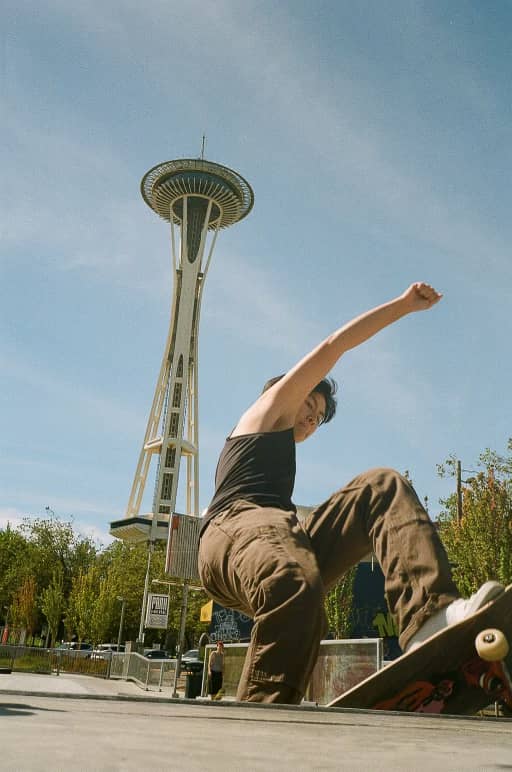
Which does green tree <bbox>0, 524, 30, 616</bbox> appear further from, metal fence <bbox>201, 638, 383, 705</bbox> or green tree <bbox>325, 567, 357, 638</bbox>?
metal fence <bbox>201, 638, 383, 705</bbox>

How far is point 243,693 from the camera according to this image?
2891 mm

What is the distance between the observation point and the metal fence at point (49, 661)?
2461 cm

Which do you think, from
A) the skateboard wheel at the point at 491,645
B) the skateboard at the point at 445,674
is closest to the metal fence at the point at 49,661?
the skateboard at the point at 445,674

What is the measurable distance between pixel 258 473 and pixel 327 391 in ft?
2.64

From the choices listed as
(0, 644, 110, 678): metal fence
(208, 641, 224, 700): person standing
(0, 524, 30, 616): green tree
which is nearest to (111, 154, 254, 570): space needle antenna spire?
(0, 524, 30, 616): green tree

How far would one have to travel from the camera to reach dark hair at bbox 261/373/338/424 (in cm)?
416

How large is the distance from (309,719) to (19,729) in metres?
0.83

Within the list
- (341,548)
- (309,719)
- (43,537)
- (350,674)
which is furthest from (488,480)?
(43,537)

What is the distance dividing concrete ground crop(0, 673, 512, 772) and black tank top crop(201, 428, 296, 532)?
1.76 m

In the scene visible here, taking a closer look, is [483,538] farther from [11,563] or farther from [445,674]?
[11,563]

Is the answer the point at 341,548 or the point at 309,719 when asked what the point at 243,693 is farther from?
the point at 309,719

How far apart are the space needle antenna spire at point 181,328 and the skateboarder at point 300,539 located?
177 feet

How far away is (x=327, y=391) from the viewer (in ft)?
13.8

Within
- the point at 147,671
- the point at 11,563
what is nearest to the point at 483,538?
the point at 147,671
